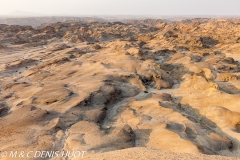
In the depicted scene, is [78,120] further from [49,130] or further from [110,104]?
[110,104]

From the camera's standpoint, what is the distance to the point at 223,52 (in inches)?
1124

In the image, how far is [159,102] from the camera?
1209 centimetres

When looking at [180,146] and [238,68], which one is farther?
[238,68]

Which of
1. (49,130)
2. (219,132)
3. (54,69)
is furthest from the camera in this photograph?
(54,69)

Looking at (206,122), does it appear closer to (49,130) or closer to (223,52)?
(49,130)

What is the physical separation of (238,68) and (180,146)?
14.5 meters

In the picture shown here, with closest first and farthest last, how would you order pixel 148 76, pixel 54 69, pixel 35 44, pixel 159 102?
1. pixel 159 102
2. pixel 148 76
3. pixel 54 69
4. pixel 35 44

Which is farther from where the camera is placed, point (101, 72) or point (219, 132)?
point (101, 72)

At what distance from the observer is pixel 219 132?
10.2 metres

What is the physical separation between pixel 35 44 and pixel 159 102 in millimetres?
26932

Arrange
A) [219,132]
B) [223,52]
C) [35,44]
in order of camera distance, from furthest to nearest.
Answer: [35,44] → [223,52] → [219,132]

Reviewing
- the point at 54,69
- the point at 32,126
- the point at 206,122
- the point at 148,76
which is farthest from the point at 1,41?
the point at 206,122

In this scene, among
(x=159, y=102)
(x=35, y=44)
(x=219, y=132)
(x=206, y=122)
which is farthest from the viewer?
(x=35, y=44)

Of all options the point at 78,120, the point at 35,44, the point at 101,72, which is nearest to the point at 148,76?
the point at 101,72
